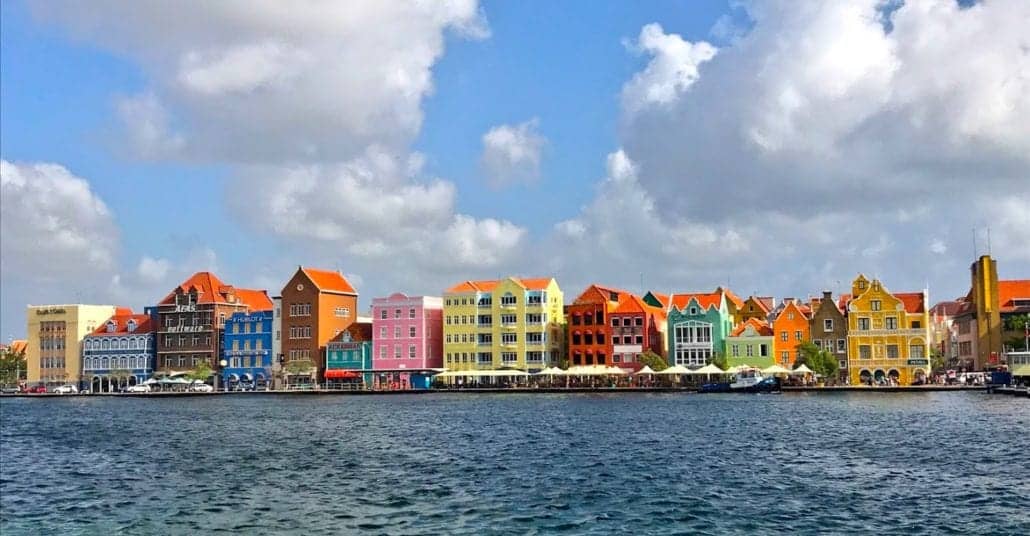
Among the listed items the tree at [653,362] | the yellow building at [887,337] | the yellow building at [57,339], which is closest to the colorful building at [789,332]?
the yellow building at [887,337]

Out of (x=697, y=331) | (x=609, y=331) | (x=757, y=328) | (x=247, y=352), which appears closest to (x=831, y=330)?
(x=757, y=328)

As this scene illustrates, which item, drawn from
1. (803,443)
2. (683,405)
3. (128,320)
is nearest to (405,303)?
(128,320)

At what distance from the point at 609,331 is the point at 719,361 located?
12.2m

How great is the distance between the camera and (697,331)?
111438 mm

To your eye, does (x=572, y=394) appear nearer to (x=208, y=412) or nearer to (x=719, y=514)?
(x=208, y=412)

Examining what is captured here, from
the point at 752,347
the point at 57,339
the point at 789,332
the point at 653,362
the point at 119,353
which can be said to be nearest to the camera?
the point at 789,332

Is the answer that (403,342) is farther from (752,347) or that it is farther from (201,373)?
(752,347)

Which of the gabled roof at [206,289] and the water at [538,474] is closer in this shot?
the water at [538,474]

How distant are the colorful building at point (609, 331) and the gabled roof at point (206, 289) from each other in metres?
45.6

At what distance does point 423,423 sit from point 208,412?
89.6 feet

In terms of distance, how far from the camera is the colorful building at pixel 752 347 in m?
108

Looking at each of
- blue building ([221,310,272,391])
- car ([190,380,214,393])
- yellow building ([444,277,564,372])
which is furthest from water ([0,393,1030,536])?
blue building ([221,310,272,391])

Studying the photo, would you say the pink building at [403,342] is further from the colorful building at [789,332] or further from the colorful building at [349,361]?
the colorful building at [789,332]

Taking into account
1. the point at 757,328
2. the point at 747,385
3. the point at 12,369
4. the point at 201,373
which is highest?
the point at 757,328
